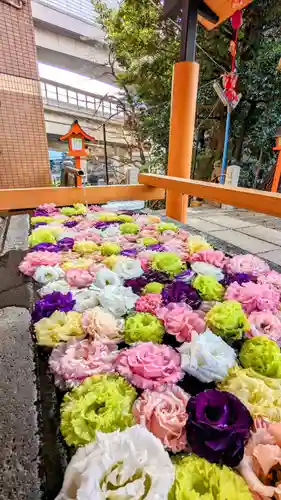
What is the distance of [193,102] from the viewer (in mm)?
3201

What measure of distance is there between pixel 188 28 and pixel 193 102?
81 centimetres

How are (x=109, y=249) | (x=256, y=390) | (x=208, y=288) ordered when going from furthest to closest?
(x=109, y=249)
(x=208, y=288)
(x=256, y=390)

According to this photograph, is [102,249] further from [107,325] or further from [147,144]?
[147,144]

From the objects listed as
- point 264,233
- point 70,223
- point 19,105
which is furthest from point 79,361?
point 19,105

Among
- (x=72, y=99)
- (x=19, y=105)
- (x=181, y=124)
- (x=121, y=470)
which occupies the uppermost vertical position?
(x=72, y=99)

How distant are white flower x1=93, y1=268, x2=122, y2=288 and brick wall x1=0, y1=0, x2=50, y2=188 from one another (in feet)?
10.7

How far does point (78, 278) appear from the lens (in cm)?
132

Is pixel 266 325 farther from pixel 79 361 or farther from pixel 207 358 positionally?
pixel 79 361

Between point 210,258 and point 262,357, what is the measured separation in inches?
33.0

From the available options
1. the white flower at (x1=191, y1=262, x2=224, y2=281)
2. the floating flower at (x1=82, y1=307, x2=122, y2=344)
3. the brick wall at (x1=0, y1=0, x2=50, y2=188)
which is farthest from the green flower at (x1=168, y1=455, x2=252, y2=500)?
the brick wall at (x1=0, y1=0, x2=50, y2=188)

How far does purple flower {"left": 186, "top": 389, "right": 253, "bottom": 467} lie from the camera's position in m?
0.54

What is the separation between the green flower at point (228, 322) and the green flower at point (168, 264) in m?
0.47

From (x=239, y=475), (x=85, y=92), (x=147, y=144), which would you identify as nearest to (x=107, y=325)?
(x=239, y=475)

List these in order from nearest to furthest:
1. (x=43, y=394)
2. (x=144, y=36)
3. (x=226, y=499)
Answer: (x=226, y=499) < (x=43, y=394) < (x=144, y=36)
